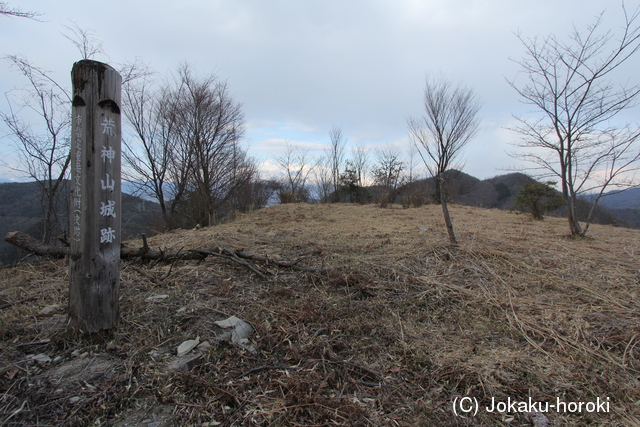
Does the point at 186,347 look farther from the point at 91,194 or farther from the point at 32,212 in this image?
the point at 32,212

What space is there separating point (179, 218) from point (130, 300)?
9523 mm

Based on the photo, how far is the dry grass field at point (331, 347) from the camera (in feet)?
4.36

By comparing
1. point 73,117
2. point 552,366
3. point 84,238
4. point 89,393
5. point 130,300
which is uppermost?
point 73,117

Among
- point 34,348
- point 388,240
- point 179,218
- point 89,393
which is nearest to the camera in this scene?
point 89,393

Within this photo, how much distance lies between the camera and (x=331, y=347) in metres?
1.84

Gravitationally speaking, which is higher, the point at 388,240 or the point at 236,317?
the point at 388,240

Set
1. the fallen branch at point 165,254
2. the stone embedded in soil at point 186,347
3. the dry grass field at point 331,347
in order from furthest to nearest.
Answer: the fallen branch at point 165,254 < the stone embedded in soil at point 186,347 < the dry grass field at point 331,347

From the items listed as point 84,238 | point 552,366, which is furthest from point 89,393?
point 552,366

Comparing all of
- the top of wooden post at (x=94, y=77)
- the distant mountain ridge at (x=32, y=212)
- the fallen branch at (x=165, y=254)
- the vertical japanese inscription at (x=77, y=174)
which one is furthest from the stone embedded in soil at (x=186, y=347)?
the distant mountain ridge at (x=32, y=212)

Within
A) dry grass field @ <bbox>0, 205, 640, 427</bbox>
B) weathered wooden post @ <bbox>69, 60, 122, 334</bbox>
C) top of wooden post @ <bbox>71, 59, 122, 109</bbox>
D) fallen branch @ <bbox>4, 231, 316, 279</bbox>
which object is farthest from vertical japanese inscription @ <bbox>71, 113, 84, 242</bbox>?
fallen branch @ <bbox>4, 231, 316, 279</bbox>

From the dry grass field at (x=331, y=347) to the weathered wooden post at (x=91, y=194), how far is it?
9.2 inches

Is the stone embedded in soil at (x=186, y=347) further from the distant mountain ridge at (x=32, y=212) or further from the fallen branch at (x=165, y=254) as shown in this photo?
the distant mountain ridge at (x=32, y=212)

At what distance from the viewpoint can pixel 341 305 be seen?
2.46 meters

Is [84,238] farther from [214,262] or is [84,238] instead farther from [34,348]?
[214,262]
